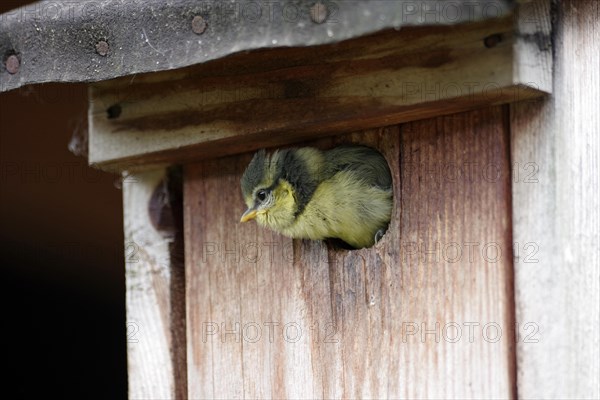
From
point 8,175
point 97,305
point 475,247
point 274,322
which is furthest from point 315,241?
point 97,305

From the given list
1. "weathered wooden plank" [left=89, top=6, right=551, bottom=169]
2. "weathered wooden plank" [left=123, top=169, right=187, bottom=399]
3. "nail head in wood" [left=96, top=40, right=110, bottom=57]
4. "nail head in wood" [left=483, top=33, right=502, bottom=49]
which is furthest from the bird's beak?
"nail head in wood" [left=483, top=33, right=502, bottom=49]

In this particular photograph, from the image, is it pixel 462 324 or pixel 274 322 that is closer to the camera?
pixel 462 324

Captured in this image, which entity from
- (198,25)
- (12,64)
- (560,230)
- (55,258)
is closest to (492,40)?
(560,230)

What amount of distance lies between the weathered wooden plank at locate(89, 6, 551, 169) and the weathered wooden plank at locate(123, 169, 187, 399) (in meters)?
0.11

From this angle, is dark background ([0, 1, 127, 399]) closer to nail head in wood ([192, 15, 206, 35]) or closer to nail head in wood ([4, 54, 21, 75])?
nail head in wood ([4, 54, 21, 75])

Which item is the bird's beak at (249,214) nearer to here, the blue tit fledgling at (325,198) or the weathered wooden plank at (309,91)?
the blue tit fledgling at (325,198)

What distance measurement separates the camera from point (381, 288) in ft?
7.55

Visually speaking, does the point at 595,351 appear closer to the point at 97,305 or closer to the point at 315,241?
the point at 315,241

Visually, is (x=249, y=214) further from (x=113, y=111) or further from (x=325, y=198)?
(x=113, y=111)

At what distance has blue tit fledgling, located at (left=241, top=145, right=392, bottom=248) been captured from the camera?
2430 millimetres

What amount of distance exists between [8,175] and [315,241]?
1.15 meters

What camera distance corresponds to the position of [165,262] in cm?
269

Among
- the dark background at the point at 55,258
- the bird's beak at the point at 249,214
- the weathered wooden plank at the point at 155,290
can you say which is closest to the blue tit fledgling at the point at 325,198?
the bird's beak at the point at 249,214

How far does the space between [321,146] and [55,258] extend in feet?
4.09
